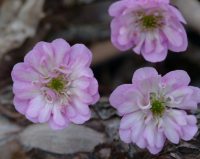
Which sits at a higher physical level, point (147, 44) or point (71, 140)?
point (147, 44)

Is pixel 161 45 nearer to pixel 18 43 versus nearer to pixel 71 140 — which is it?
pixel 71 140

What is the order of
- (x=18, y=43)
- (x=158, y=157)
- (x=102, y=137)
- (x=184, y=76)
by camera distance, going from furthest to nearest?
1. (x=18, y=43)
2. (x=102, y=137)
3. (x=158, y=157)
4. (x=184, y=76)

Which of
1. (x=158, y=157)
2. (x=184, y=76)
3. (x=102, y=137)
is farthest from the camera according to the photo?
(x=102, y=137)

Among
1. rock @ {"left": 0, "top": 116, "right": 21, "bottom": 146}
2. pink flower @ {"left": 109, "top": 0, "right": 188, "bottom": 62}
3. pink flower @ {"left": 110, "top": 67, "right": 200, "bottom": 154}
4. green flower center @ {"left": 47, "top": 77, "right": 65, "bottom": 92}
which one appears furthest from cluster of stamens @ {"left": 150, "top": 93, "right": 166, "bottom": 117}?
rock @ {"left": 0, "top": 116, "right": 21, "bottom": 146}

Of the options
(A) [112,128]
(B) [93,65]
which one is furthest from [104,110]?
(B) [93,65]

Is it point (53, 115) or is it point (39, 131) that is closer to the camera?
point (53, 115)

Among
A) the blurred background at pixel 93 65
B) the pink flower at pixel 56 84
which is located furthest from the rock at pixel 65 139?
the pink flower at pixel 56 84

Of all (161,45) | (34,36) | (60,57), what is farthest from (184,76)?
(34,36)
